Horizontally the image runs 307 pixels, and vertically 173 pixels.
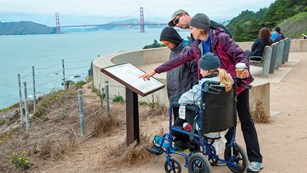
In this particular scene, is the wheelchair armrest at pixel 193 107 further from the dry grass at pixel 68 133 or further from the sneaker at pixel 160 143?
the dry grass at pixel 68 133

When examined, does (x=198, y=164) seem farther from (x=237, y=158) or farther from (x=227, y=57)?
(x=227, y=57)

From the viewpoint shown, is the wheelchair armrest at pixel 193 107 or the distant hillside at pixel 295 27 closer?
the wheelchair armrest at pixel 193 107

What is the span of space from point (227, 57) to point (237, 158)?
1012mm

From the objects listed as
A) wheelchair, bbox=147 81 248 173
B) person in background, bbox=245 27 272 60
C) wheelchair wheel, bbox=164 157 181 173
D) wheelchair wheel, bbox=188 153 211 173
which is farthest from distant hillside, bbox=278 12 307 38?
wheelchair wheel, bbox=188 153 211 173

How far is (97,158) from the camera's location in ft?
16.8

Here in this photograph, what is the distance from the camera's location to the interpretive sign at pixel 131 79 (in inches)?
179

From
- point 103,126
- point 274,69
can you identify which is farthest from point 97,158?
point 274,69

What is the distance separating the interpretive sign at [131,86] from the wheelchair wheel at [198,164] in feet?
2.99

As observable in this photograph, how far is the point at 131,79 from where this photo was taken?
4695mm

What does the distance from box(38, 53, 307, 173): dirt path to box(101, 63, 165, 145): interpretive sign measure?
422mm

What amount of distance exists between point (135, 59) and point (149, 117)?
7.62m

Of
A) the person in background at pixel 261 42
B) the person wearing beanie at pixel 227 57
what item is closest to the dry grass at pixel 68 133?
the person wearing beanie at pixel 227 57

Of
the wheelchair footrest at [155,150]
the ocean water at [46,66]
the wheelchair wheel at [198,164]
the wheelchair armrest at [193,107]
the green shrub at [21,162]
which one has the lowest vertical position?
the ocean water at [46,66]

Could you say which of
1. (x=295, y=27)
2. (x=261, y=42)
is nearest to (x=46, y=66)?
(x=295, y=27)
